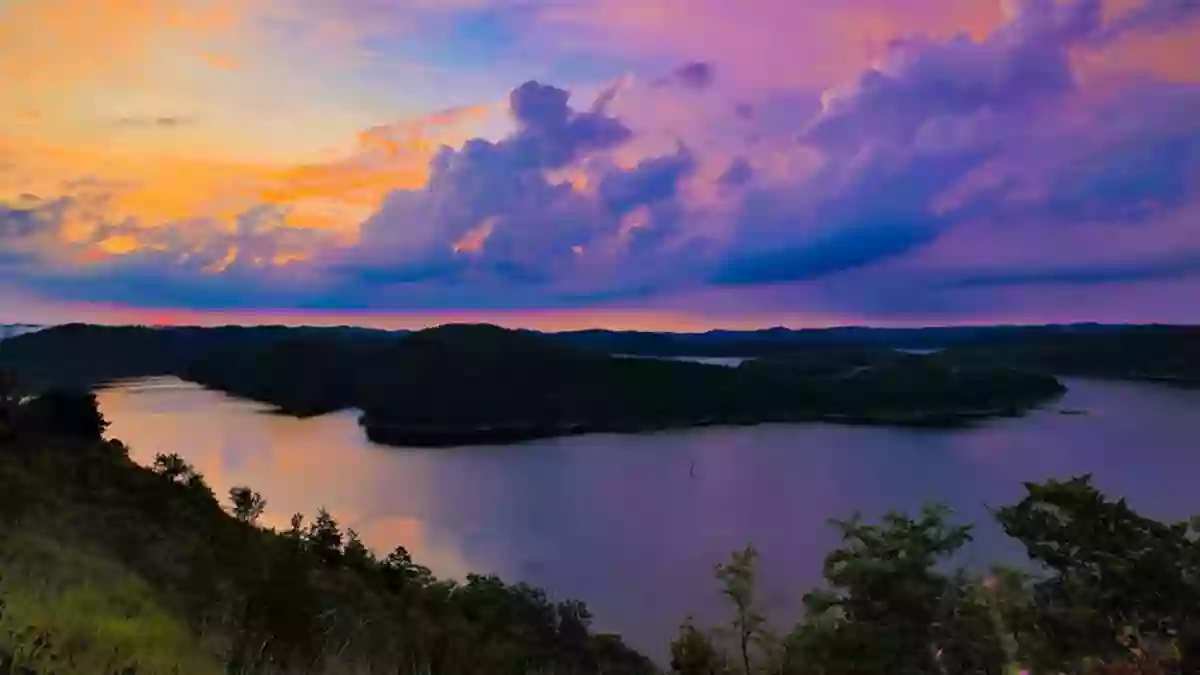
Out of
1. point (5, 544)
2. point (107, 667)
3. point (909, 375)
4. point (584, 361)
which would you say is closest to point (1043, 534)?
point (107, 667)

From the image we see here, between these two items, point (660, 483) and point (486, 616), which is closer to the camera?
point (486, 616)

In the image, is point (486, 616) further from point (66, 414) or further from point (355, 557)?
point (66, 414)

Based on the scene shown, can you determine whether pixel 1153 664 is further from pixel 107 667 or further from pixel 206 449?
pixel 206 449

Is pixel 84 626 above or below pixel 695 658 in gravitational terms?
above

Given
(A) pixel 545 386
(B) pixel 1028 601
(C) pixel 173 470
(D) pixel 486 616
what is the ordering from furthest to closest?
(A) pixel 545 386, (C) pixel 173 470, (D) pixel 486 616, (B) pixel 1028 601

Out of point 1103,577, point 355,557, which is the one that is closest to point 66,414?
point 355,557

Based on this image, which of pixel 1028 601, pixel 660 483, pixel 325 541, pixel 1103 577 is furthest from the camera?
pixel 660 483

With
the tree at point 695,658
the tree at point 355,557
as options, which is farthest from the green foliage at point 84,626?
the tree at point 355,557

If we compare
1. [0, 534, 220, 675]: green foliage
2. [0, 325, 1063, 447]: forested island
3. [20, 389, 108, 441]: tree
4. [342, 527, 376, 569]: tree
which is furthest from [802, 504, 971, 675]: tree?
[0, 325, 1063, 447]: forested island
